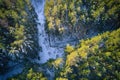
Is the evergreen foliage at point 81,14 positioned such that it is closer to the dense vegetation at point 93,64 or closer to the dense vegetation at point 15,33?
the dense vegetation at point 15,33

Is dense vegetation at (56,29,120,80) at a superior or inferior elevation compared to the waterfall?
inferior

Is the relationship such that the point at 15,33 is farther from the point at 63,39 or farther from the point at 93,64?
the point at 93,64

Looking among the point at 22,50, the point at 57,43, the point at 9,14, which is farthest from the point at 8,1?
the point at 57,43

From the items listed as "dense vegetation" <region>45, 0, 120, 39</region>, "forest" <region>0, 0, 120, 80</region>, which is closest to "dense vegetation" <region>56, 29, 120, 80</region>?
"forest" <region>0, 0, 120, 80</region>

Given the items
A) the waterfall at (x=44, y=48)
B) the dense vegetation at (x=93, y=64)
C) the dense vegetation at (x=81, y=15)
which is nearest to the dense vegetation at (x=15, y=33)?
the waterfall at (x=44, y=48)

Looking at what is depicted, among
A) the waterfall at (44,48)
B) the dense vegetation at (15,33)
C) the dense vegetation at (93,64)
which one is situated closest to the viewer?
the dense vegetation at (93,64)

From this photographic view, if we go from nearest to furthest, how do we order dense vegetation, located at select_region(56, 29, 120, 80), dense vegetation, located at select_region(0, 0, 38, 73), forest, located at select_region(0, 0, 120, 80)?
dense vegetation, located at select_region(56, 29, 120, 80)
forest, located at select_region(0, 0, 120, 80)
dense vegetation, located at select_region(0, 0, 38, 73)

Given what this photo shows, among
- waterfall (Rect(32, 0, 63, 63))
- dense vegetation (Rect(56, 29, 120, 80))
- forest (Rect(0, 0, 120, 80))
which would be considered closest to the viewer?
dense vegetation (Rect(56, 29, 120, 80))

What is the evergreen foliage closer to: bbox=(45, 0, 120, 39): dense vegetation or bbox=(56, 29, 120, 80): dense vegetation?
bbox=(45, 0, 120, 39): dense vegetation

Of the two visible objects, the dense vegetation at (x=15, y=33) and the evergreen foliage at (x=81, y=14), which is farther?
the evergreen foliage at (x=81, y=14)
